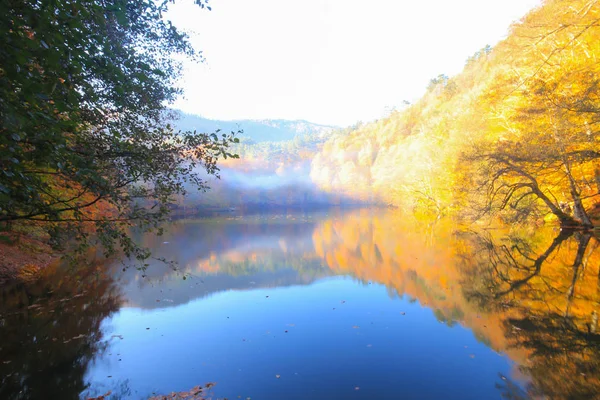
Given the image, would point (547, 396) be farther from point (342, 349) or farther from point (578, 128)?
point (578, 128)

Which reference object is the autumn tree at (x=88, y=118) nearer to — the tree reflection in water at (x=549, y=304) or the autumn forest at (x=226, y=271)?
the autumn forest at (x=226, y=271)

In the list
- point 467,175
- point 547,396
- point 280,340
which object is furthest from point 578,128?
point 280,340

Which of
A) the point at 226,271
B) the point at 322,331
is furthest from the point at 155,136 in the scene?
the point at 226,271

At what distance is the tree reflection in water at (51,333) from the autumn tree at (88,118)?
2234mm

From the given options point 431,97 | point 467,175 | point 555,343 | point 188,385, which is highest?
point 431,97

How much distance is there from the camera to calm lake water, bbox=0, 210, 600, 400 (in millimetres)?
5215

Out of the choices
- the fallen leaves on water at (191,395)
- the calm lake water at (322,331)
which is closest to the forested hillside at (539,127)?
the calm lake water at (322,331)

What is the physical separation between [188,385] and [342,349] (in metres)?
2.75

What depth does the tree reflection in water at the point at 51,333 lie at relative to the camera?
5.32 m

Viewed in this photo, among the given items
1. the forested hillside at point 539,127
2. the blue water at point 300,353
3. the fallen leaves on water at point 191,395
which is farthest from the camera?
the forested hillside at point 539,127

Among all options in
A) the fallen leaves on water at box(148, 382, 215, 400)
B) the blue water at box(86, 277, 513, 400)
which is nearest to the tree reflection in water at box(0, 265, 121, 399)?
the blue water at box(86, 277, 513, 400)

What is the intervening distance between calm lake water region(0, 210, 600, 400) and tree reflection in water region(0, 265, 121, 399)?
3 cm

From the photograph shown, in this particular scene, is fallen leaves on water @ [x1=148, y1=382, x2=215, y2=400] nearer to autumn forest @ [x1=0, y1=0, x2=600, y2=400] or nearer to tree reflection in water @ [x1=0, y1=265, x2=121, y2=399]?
autumn forest @ [x1=0, y1=0, x2=600, y2=400]

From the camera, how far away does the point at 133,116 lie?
6219mm
